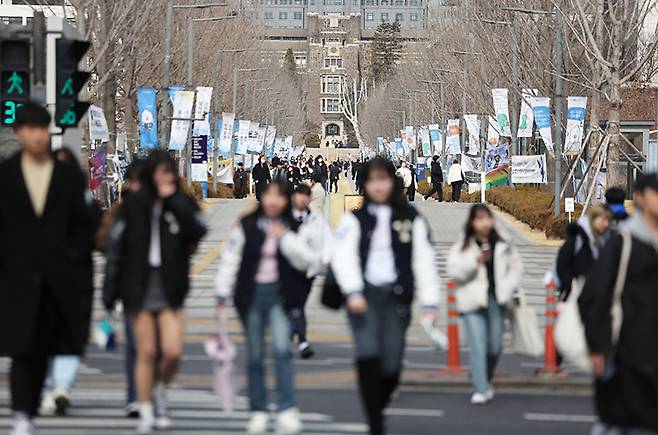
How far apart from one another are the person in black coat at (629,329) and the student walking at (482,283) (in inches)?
170

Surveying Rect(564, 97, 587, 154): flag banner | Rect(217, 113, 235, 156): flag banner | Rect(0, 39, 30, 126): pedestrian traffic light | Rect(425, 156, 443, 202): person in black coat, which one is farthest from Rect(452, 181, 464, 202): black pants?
Rect(0, 39, 30, 126): pedestrian traffic light

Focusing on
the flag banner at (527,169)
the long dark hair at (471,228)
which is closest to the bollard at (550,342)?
the long dark hair at (471,228)

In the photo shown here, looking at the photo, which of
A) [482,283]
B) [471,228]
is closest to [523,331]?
[482,283]

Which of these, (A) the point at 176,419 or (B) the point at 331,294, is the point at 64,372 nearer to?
(A) the point at 176,419

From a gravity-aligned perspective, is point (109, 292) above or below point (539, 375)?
above

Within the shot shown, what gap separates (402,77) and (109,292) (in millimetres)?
118455

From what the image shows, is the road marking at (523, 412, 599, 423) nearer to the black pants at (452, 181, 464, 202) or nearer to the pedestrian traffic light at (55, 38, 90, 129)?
the pedestrian traffic light at (55, 38, 90, 129)

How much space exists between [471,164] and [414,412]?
158 ft

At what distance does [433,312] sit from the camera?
991cm

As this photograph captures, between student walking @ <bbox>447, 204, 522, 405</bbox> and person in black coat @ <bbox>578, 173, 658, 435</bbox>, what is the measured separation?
4313 millimetres

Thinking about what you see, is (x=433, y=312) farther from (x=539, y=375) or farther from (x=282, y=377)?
(x=539, y=375)

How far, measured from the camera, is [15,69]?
1623 centimetres

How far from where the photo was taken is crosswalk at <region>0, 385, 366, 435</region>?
35.7ft

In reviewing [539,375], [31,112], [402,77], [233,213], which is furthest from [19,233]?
[402,77]
